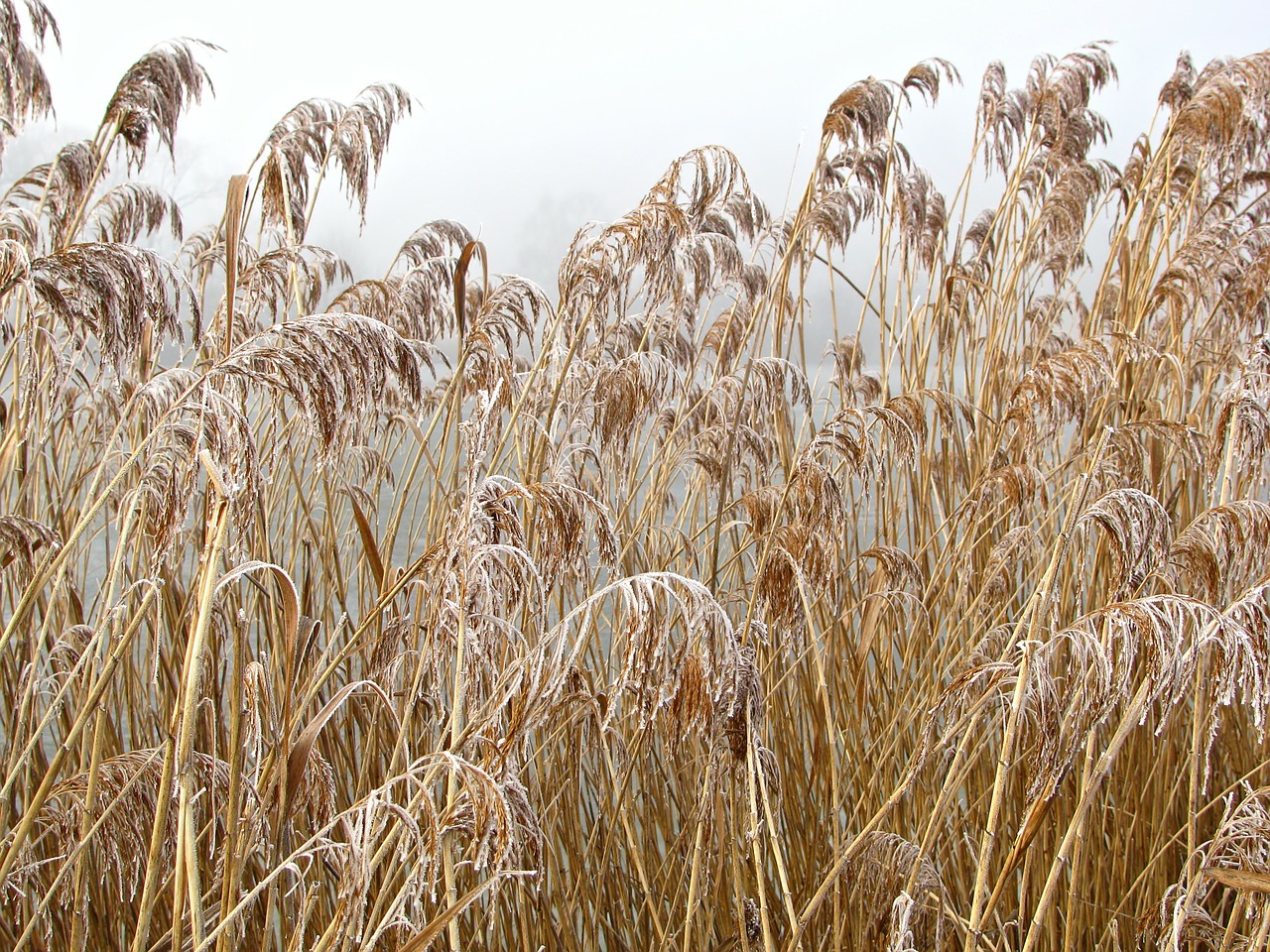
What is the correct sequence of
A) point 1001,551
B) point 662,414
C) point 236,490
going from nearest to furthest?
point 236,490, point 1001,551, point 662,414

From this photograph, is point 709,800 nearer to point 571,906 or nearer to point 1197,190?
point 571,906

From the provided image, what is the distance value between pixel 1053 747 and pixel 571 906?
857 mm

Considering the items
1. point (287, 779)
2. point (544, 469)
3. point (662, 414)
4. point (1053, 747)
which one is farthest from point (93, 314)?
point (662, 414)

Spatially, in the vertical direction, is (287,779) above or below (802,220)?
below

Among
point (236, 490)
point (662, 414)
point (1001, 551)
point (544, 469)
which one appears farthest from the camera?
point (662, 414)

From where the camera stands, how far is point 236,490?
840mm

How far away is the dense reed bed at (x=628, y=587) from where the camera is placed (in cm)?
93

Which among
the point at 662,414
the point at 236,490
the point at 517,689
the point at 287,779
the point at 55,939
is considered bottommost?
the point at 55,939

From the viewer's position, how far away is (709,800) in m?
1.18

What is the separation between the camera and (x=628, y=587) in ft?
2.71

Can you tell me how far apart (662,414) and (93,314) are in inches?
65.5

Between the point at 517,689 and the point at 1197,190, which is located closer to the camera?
the point at 517,689

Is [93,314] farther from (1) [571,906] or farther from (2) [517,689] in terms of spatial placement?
(1) [571,906]

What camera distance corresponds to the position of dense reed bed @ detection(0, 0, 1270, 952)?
3.06ft
